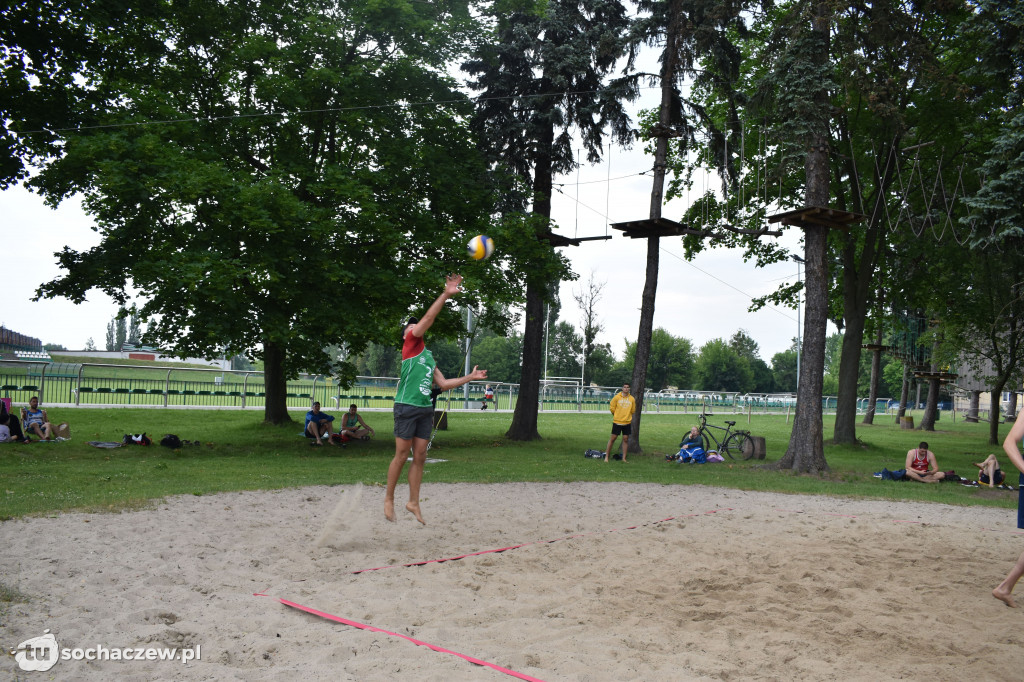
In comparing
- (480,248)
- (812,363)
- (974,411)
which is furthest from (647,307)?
(974,411)

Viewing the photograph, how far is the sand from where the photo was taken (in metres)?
4.40

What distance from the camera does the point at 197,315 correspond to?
1545 centimetres

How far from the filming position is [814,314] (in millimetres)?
16375

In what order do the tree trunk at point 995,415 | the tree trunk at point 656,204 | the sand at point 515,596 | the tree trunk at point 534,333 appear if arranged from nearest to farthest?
the sand at point 515,596 < the tree trunk at point 656,204 < the tree trunk at point 534,333 < the tree trunk at point 995,415

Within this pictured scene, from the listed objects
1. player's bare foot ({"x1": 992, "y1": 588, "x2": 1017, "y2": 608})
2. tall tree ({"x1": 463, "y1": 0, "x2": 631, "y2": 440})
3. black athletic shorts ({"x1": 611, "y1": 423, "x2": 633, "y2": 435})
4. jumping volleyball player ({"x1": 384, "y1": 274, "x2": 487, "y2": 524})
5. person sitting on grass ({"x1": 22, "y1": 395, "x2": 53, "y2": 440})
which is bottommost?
person sitting on grass ({"x1": 22, "y1": 395, "x2": 53, "y2": 440})

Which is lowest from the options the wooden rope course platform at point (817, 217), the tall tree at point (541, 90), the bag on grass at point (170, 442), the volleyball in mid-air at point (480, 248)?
the bag on grass at point (170, 442)

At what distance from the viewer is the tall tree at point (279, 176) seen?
15.2 metres

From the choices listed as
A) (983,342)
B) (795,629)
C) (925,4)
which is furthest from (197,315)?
(983,342)

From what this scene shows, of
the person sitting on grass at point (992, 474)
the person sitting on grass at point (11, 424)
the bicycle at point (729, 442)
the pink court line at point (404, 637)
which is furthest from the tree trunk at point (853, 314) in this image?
the person sitting on grass at point (11, 424)

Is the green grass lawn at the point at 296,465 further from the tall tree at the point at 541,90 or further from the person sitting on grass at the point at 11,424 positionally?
the tall tree at the point at 541,90

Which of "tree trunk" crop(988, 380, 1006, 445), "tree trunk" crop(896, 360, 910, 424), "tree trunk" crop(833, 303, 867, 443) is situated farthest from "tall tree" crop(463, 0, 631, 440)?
"tree trunk" crop(896, 360, 910, 424)

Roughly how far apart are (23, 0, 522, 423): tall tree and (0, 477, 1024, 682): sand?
790 centimetres

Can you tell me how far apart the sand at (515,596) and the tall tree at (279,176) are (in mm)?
7896

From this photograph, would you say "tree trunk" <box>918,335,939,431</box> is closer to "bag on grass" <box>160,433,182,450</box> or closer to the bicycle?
the bicycle
